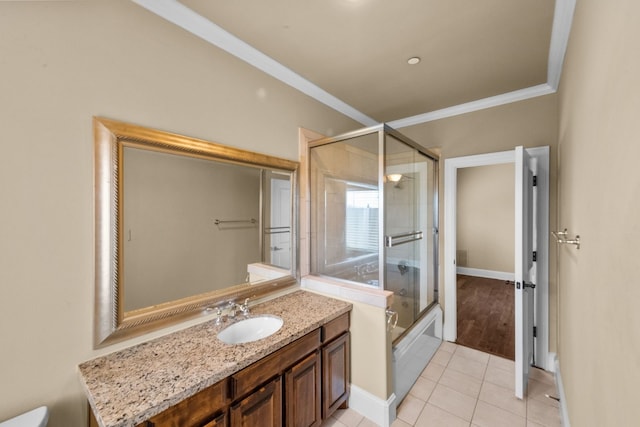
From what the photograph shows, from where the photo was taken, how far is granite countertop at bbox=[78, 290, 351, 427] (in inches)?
36.2

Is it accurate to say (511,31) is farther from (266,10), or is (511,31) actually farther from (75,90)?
(75,90)

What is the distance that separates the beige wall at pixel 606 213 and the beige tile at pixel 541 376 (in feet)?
3.25

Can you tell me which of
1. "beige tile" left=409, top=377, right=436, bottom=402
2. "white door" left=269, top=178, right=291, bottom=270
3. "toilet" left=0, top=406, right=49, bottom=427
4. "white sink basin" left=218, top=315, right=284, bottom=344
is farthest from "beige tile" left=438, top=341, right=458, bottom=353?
"toilet" left=0, top=406, right=49, bottom=427

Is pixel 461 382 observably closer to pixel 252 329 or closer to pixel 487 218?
pixel 252 329

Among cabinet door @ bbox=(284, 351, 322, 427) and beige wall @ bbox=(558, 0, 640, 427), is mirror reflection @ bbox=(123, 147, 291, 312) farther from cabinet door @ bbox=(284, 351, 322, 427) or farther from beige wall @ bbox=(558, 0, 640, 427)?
beige wall @ bbox=(558, 0, 640, 427)

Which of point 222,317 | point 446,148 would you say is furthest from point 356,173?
point 222,317

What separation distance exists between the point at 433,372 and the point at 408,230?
4.42ft

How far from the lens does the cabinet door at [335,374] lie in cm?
169

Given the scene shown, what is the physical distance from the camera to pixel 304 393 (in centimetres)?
154

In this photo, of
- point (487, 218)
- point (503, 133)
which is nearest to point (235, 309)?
point (503, 133)

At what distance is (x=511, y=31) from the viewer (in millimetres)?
1653

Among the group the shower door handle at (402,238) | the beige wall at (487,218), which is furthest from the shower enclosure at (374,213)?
the beige wall at (487,218)

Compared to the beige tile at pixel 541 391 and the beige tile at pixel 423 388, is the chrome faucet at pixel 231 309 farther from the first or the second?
the beige tile at pixel 541 391

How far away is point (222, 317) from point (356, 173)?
1.75 m
